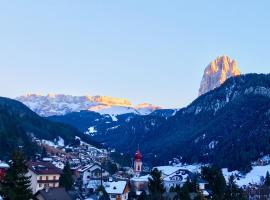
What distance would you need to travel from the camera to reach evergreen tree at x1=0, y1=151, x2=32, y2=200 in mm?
46625

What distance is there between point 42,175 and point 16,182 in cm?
9029

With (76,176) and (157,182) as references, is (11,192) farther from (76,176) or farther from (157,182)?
(76,176)

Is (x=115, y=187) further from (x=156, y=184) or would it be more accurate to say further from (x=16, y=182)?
(x=16, y=182)

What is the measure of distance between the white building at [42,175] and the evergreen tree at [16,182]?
277ft

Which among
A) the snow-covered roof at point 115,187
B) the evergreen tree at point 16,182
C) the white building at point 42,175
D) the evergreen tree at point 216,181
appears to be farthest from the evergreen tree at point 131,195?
the evergreen tree at point 16,182

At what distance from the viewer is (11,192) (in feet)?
152

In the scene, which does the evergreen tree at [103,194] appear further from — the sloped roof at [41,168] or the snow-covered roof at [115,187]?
the sloped roof at [41,168]

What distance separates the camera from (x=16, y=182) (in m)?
47.4

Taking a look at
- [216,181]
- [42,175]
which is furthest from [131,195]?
[216,181]

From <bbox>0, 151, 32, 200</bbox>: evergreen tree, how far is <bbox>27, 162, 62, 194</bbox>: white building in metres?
84.4

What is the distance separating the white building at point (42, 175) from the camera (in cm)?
13350

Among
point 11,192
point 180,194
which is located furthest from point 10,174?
point 180,194

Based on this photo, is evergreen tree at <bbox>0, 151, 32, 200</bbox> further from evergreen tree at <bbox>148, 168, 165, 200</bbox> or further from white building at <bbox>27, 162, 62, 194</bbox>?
white building at <bbox>27, 162, 62, 194</bbox>

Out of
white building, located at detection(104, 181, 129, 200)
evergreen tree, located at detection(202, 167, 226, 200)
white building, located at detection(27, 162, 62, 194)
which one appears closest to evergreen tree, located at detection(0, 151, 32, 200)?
evergreen tree, located at detection(202, 167, 226, 200)
